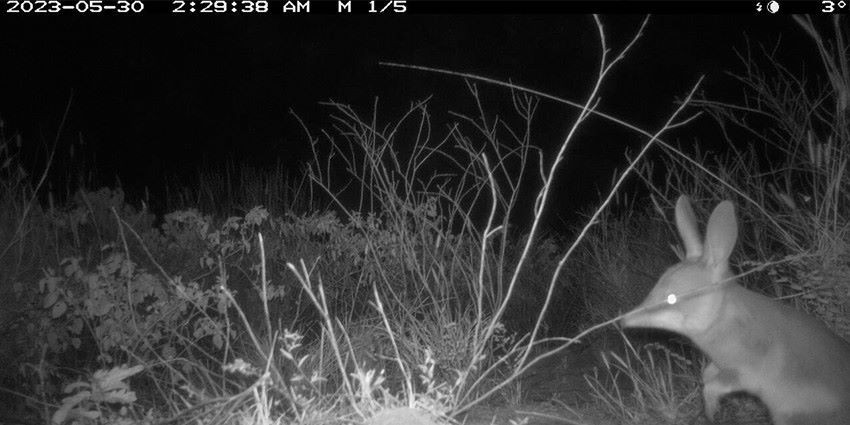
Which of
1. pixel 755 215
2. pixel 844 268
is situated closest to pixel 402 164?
pixel 755 215

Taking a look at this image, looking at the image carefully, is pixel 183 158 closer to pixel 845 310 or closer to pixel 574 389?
pixel 574 389

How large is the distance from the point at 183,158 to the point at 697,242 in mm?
13629

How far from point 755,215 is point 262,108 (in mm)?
12515

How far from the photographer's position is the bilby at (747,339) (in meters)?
3.69

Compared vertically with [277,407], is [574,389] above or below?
below

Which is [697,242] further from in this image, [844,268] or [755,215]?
[755,215]

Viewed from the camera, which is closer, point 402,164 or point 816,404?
point 816,404

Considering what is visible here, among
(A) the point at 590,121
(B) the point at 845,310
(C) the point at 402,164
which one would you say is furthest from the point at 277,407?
(A) the point at 590,121

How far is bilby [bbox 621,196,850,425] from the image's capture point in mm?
3689

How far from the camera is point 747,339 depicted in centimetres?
381

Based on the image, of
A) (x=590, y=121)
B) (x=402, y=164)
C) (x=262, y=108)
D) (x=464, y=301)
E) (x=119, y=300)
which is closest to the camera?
(x=119, y=300)

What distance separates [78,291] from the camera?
5.20m

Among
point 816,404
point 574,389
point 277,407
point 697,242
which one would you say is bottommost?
point 574,389

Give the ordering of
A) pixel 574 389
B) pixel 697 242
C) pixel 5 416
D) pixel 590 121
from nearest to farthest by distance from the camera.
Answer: pixel 697 242, pixel 5 416, pixel 574 389, pixel 590 121
